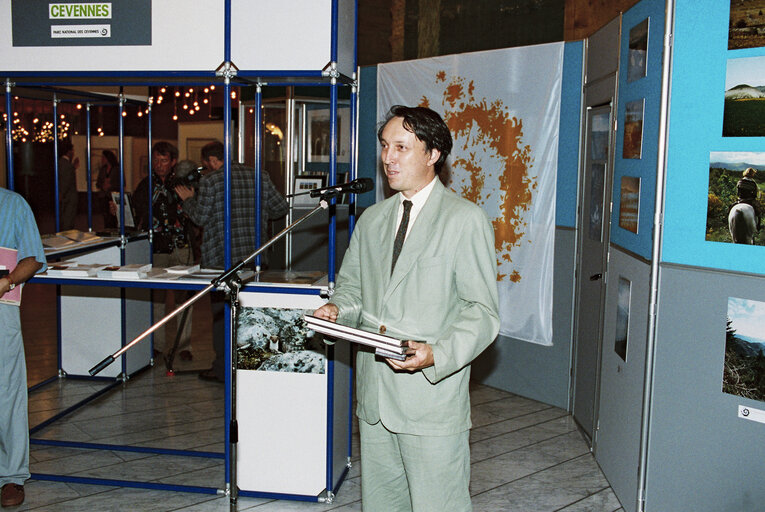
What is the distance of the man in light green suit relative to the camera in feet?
8.14

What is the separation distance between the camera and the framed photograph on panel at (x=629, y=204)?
12.4 ft

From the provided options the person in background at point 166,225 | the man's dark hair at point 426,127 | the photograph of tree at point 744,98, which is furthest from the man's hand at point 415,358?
the person in background at point 166,225

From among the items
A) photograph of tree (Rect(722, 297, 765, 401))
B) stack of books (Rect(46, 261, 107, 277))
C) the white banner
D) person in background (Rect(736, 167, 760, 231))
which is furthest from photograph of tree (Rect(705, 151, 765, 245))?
stack of books (Rect(46, 261, 107, 277))

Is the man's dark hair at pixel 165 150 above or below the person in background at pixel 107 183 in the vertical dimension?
above

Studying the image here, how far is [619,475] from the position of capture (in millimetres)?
3967

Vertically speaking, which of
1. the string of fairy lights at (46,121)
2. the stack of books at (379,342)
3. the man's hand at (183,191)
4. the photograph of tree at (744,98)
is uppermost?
the string of fairy lights at (46,121)

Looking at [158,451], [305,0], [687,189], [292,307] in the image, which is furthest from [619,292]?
[158,451]

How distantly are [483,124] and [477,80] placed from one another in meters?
0.35

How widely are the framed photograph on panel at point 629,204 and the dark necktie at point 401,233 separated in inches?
64.8

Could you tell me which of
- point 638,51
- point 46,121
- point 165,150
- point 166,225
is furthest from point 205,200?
point 46,121

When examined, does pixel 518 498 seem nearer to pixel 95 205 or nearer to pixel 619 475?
pixel 619 475

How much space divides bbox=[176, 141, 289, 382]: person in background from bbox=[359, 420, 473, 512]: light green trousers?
2805mm

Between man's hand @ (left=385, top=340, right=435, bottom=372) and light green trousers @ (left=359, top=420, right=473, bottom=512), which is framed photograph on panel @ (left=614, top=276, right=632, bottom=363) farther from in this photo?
man's hand @ (left=385, top=340, right=435, bottom=372)

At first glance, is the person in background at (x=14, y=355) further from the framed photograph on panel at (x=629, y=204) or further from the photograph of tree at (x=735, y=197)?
the photograph of tree at (x=735, y=197)
